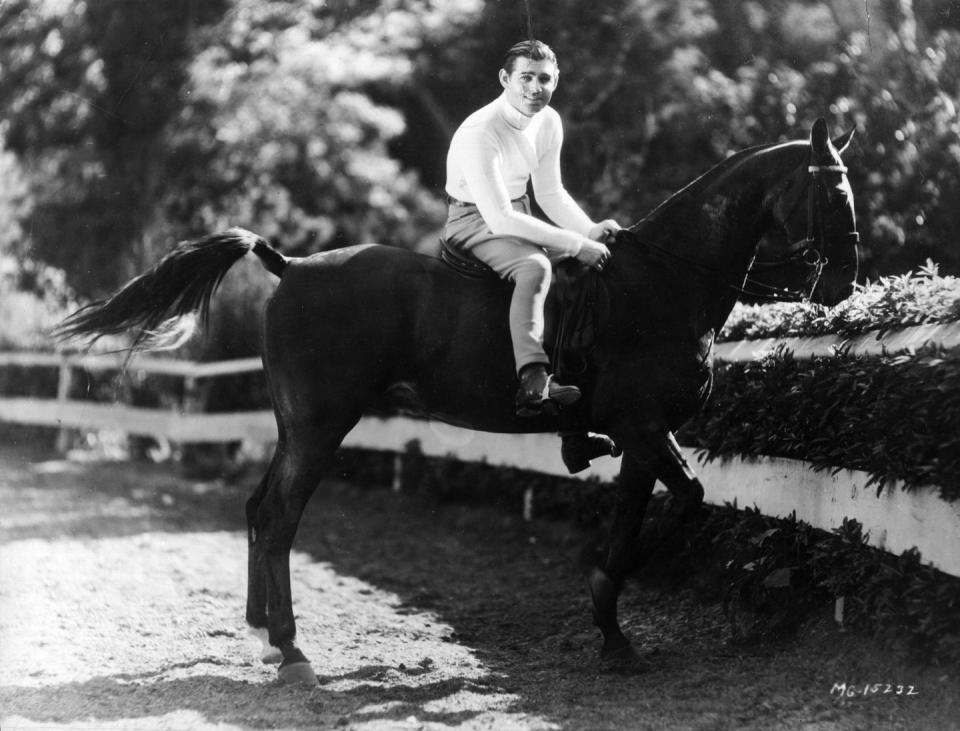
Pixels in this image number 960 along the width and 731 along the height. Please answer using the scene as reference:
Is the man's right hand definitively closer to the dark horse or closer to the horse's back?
the dark horse

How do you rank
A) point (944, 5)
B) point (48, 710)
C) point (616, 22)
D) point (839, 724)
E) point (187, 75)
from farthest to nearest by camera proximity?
point (187, 75) → point (616, 22) → point (944, 5) → point (48, 710) → point (839, 724)

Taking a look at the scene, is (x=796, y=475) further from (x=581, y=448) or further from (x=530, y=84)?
(x=530, y=84)

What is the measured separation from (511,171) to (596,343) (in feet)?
3.35

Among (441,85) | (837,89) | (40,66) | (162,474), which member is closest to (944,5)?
(837,89)

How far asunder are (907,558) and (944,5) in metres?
7.61

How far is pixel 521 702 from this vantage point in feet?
15.4

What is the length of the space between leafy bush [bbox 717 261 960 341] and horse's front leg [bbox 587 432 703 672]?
3.50 ft

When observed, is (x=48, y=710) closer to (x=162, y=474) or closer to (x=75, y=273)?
(x=162, y=474)

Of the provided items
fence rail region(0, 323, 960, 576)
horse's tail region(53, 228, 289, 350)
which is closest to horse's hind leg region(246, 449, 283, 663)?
horse's tail region(53, 228, 289, 350)

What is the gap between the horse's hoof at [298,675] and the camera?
4996 mm

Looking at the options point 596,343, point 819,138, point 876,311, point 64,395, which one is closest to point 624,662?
point 596,343

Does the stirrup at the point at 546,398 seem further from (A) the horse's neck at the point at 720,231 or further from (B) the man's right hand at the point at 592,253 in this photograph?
(A) the horse's neck at the point at 720,231

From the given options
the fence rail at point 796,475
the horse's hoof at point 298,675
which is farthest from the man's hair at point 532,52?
the horse's hoof at point 298,675

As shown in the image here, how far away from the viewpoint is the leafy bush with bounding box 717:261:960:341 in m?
4.66
